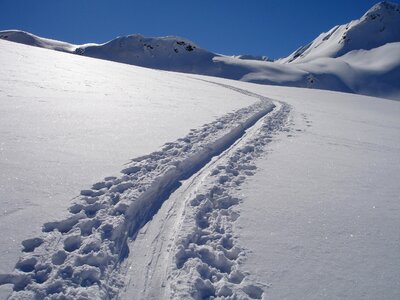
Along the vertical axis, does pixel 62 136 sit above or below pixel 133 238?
above

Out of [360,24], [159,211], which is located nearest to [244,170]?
[159,211]

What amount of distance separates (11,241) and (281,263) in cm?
280

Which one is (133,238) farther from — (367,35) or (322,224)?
(367,35)

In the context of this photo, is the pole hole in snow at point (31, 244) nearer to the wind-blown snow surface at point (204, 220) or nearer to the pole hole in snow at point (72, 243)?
the wind-blown snow surface at point (204, 220)

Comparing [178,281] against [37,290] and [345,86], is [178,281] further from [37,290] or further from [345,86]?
[345,86]

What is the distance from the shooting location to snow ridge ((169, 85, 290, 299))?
347 cm

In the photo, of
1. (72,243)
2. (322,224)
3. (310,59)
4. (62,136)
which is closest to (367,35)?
(310,59)

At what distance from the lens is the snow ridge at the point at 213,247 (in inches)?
137

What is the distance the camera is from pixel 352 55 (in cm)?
12975

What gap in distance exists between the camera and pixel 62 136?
7.20 m

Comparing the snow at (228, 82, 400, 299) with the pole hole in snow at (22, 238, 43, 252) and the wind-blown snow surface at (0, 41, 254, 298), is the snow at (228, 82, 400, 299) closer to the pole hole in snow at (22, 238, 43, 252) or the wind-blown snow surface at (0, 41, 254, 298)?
the pole hole in snow at (22, 238, 43, 252)

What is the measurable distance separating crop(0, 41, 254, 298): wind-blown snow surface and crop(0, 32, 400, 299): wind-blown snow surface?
0.04 m

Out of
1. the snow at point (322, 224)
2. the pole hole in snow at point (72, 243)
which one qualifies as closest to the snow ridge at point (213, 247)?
the snow at point (322, 224)

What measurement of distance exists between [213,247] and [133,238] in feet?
3.14
